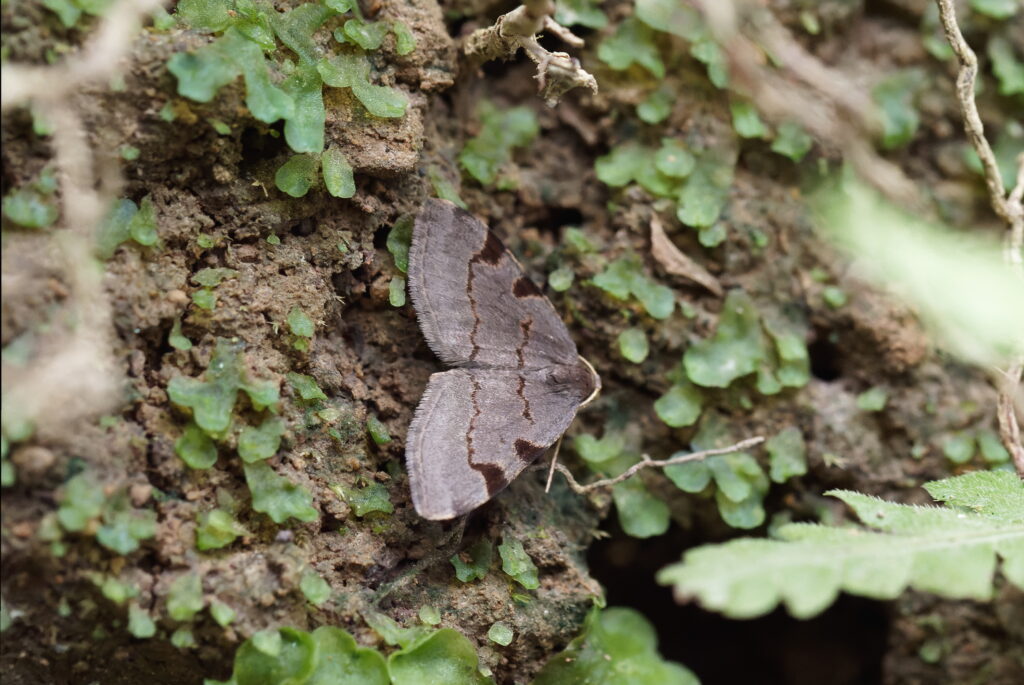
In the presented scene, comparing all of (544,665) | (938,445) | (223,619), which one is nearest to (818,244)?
(938,445)

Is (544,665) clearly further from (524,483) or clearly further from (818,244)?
(818,244)

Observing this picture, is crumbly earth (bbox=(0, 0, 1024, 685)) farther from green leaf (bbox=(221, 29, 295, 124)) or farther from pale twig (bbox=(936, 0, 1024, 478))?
pale twig (bbox=(936, 0, 1024, 478))

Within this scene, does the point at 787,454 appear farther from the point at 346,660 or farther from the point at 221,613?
the point at 221,613

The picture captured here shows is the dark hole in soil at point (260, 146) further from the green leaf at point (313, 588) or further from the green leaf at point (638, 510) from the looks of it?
the green leaf at point (638, 510)

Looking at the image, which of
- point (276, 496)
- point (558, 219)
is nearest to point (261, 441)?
point (276, 496)

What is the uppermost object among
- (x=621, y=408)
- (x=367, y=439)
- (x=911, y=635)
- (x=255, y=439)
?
(x=255, y=439)

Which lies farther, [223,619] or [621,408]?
[621,408]

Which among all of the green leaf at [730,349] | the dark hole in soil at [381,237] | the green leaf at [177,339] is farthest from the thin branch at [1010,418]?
the green leaf at [177,339]
